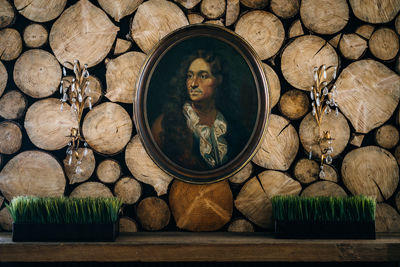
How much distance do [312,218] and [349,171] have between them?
425 millimetres

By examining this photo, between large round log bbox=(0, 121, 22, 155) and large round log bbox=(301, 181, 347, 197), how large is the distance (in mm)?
1655

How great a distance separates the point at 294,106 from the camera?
1.95 metres

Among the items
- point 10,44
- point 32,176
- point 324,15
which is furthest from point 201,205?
point 10,44

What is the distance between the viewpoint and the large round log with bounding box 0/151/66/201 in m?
1.91

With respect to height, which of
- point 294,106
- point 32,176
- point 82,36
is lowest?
point 32,176

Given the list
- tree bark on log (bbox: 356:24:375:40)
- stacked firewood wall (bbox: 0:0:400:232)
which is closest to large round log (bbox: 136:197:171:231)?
stacked firewood wall (bbox: 0:0:400:232)

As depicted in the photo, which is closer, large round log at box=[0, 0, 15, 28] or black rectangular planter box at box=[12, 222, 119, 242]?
black rectangular planter box at box=[12, 222, 119, 242]

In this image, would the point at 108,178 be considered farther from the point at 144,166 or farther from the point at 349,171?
the point at 349,171

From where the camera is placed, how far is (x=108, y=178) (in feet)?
6.31

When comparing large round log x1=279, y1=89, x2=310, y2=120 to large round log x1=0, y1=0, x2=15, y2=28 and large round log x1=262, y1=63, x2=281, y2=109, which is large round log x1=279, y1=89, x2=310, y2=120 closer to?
large round log x1=262, y1=63, x2=281, y2=109

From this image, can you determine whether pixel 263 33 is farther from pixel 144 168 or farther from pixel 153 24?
pixel 144 168

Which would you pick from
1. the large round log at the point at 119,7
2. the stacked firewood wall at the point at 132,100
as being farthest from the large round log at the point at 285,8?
the large round log at the point at 119,7

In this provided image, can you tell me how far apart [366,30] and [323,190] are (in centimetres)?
96

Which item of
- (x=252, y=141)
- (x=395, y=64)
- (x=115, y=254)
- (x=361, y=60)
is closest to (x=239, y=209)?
(x=252, y=141)
